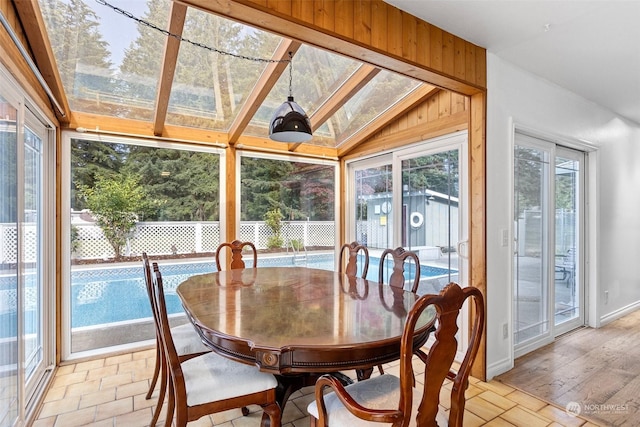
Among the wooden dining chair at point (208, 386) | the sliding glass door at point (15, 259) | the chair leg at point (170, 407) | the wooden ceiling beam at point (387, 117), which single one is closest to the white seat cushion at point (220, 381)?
the wooden dining chair at point (208, 386)

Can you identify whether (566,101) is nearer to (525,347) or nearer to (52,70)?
(525,347)

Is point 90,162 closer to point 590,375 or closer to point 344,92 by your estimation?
point 344,92

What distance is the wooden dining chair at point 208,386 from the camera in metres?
1.53

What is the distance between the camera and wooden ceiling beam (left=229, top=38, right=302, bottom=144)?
2530 mm

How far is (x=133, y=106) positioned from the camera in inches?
125

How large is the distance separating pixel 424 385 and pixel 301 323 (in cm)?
63

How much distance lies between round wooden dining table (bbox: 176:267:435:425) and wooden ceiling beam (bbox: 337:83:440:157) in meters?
2.00

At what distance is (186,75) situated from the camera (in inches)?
112

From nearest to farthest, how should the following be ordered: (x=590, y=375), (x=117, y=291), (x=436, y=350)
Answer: (x=436, y=350)
(x=590, y=375)
(x=117, y=291)

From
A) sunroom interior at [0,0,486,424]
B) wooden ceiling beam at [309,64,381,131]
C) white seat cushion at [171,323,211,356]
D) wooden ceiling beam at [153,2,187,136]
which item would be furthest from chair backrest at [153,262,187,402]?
wooden ceiling beam at [309,64,381,131]

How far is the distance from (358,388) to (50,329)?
2.90 meters

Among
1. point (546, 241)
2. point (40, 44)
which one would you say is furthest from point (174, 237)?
point (546, 241)

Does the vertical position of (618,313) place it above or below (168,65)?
below

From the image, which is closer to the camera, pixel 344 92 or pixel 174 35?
pixel 174 35
